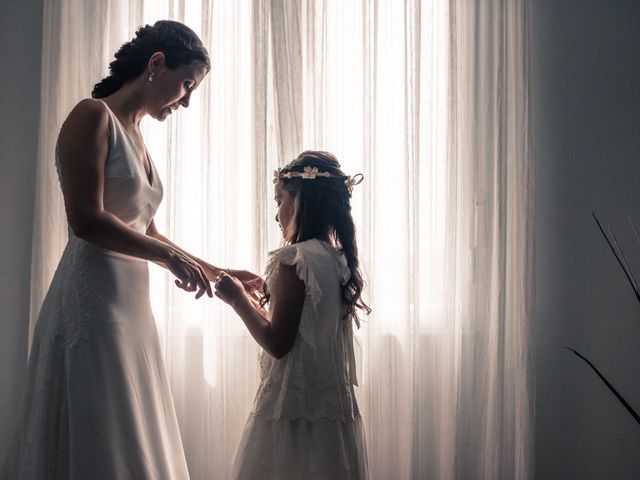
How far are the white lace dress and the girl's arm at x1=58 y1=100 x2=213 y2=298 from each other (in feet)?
1.32

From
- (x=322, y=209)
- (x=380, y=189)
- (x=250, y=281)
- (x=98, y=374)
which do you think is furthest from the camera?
(x=380, y=189)

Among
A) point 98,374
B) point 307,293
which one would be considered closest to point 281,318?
point 307,293

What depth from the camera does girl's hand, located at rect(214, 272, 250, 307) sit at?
1.62 m

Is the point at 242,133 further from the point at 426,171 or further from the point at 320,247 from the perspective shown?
the point at 320,247

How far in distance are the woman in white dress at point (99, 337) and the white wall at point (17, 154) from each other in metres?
1.20

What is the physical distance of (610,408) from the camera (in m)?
2.58

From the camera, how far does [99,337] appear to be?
1354mm

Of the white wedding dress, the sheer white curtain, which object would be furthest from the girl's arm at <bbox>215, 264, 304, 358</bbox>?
the sheer white curtain

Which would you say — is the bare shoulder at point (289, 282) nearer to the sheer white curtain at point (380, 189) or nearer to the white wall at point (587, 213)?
the sheer white curtain at point (380, 189)

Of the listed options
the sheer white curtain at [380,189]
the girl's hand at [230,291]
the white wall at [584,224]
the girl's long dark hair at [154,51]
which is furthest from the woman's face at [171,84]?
the white wall at [584,224]

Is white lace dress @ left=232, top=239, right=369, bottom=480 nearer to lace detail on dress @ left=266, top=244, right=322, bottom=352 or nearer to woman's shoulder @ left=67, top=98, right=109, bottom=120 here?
lace detail on dress @ left=266, top=244, right=322, bottom=352

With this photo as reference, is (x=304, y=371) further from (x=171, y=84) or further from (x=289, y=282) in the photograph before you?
(x=171, y=84)

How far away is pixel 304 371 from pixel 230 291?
0.97 ft

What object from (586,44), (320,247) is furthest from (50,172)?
(586,44)
